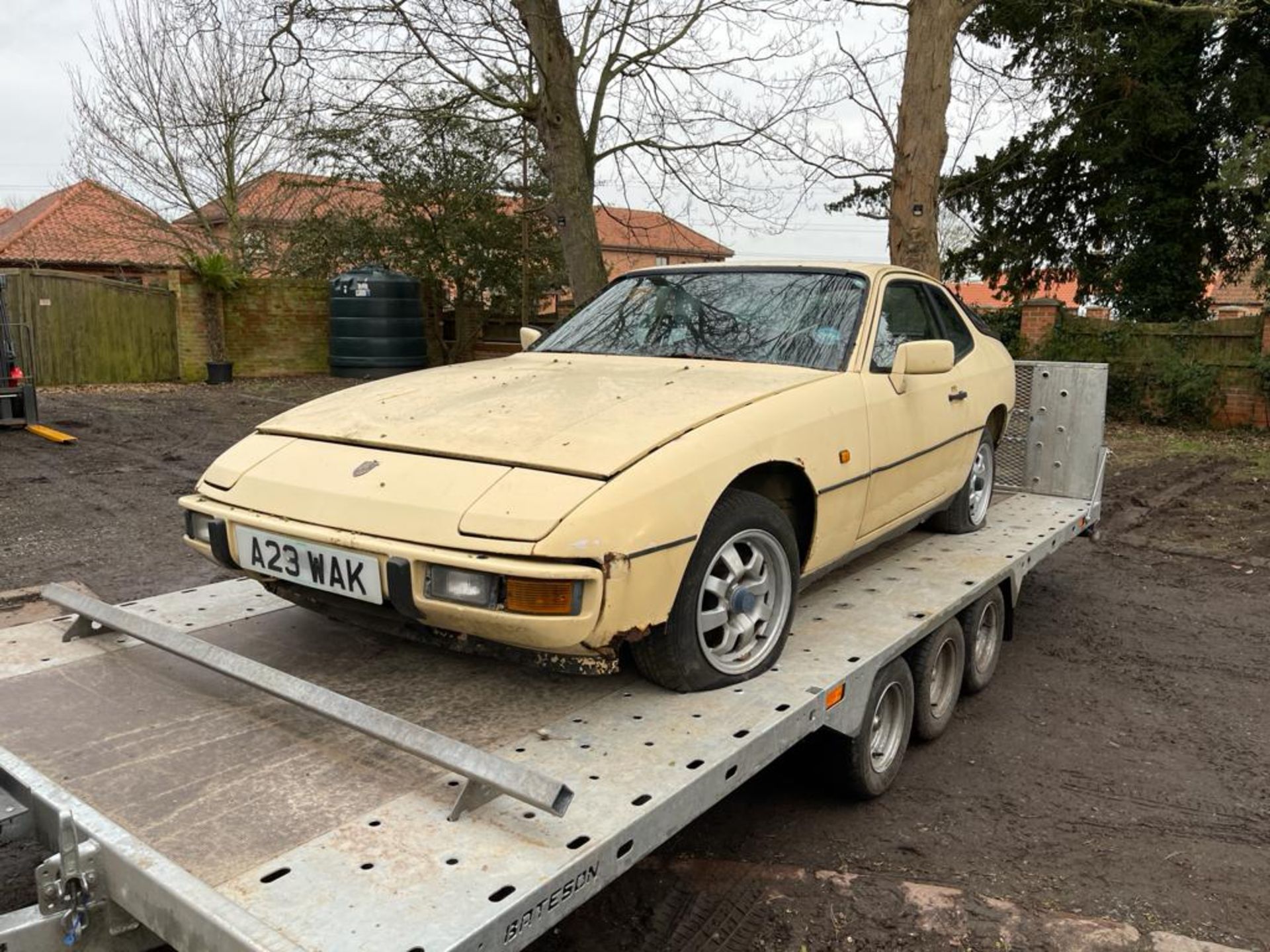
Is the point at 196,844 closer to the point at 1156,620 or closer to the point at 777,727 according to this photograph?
the point at 777,727

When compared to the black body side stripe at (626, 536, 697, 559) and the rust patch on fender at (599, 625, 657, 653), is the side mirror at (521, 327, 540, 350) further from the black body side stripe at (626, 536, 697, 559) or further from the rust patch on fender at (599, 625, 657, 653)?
the rust patch on fender at (599, 625, 657, 653)

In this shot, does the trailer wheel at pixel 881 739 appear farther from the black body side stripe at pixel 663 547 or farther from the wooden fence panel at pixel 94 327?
the wooden fence panel at pixel 94 327

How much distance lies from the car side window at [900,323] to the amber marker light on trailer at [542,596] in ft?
6.09

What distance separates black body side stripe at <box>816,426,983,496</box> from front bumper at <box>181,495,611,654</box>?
1138 millimetres

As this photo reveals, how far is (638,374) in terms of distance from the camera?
350 centimetres

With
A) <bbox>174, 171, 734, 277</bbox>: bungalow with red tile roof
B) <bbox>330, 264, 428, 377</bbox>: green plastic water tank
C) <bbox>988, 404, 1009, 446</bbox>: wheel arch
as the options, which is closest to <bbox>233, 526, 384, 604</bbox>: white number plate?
<bbox>988, 404, 1009, 446</bbox>: wheel arch

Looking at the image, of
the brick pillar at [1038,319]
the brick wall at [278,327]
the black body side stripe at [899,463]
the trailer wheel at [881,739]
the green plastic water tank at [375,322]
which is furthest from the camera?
the brick wall at [278,327]

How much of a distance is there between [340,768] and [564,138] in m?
10.0

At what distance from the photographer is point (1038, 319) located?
1478 centimetres

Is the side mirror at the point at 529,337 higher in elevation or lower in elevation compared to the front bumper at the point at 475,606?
higher

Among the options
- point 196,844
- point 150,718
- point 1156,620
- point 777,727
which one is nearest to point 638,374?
point 777,727

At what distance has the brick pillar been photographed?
1462 cm

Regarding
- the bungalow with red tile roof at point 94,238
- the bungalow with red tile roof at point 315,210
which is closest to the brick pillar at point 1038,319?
the bungalow with red tile roof at point 315,210

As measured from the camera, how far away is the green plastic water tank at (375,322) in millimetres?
18031
